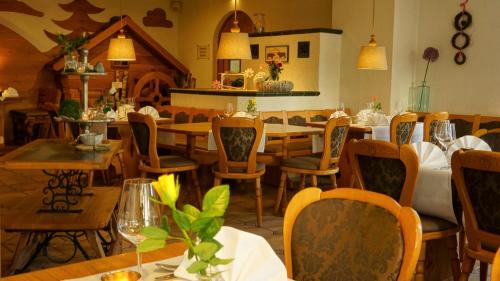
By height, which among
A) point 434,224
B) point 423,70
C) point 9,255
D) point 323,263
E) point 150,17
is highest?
point 150,17

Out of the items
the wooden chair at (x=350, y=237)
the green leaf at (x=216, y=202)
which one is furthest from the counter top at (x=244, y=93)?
the green leaf at (x=216, y=202)

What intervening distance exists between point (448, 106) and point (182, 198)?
12.9ft

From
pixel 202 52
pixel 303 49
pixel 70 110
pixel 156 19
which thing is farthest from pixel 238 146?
pixel 156 19

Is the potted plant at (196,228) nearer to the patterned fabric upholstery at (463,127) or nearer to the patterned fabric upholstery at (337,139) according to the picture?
the patterned fabric upholstery at (337,139)

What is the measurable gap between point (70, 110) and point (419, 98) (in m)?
5.59

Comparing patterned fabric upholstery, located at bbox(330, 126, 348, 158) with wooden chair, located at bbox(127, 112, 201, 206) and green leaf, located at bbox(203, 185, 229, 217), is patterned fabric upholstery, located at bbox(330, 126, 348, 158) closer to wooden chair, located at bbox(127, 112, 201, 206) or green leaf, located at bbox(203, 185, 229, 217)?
wooden chair, located at bbox(127, 112, 201, 206)

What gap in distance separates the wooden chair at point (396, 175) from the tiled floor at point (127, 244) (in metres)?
0.76

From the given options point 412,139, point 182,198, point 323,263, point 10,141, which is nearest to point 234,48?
point 182,198

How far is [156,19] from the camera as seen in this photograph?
1184 centimetres

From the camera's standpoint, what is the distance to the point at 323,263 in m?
1.65

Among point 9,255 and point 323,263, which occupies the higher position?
point 323,263

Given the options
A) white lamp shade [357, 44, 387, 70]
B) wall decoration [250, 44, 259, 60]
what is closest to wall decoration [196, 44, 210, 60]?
wall decoration [250, 44, 259, 60]

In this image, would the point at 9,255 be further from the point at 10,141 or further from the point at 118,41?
the point at 10,141

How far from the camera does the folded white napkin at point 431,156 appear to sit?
132 inches
